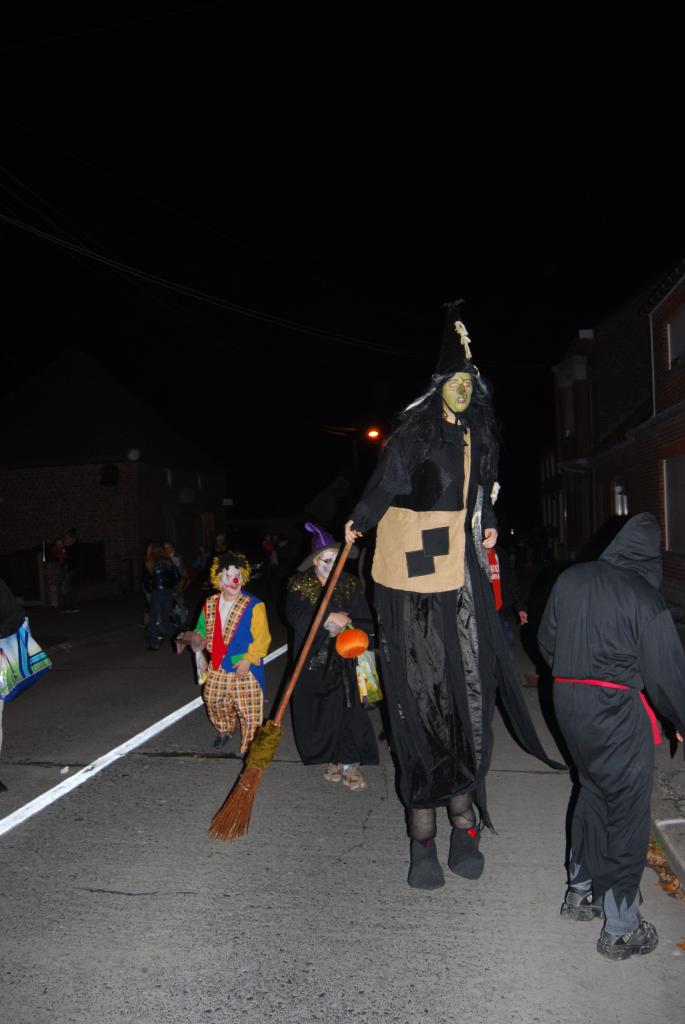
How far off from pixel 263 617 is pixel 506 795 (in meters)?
2.10

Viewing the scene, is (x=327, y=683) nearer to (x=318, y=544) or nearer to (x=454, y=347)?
(x=318, y=544)

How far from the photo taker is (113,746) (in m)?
6.71

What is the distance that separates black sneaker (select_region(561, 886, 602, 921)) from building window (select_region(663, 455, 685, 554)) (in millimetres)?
12835

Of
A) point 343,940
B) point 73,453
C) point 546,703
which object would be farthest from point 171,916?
point 73,453

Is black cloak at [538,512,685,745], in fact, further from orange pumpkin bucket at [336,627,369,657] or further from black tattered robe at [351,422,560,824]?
orange pumpkin bucket at [336,627,369,657]

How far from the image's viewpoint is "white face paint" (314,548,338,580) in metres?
5.36

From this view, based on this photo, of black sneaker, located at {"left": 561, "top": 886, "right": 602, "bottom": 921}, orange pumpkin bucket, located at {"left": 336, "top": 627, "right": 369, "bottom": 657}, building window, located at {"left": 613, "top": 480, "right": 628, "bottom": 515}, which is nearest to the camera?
black sneaker, located at {"left": 561, "top": 886, "right": 602, "bottom": 921}

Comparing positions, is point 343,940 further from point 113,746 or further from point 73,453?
point 73,453

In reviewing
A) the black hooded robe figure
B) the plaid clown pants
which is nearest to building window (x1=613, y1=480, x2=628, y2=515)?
the plaid clown pants

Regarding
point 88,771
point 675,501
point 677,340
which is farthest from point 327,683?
point 677,340

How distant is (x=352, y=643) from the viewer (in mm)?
4793

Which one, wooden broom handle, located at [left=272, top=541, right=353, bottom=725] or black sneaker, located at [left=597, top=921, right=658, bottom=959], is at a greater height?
wooden broom handle, located at [left=272, top=541, right=353, bottom=725]

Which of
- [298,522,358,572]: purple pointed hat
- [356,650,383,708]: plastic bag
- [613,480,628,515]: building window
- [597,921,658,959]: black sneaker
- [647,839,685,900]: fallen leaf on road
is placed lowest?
[647,839,685,900]: fallen leaf on road

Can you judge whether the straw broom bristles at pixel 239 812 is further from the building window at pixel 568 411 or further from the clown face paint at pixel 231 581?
the building window at pixel 568 411
